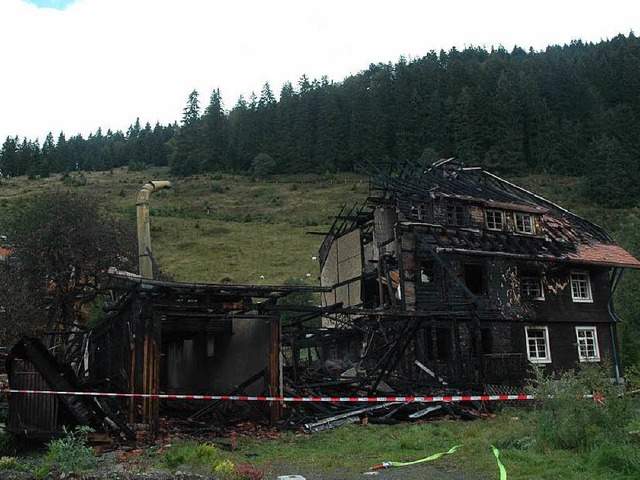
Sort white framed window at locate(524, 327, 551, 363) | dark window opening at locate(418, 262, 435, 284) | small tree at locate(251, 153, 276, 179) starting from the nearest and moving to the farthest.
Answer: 1. dark window opening at locate(418, 262, 435, 284)
2. white framed window at locate(524, 327, 551, 363)
3. small tree at locate(251, 153, 276, 179)

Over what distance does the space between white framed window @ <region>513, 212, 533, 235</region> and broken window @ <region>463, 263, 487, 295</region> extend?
12.4 feet

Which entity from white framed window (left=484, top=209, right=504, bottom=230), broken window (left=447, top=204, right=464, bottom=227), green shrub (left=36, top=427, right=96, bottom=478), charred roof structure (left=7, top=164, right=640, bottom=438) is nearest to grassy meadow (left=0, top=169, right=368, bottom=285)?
charred roof structure (left=7, top=164, right=640, bottom=438)

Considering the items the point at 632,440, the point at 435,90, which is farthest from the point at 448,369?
the point at 435,90

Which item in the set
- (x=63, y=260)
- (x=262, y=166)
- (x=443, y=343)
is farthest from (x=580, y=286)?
(x=262, y=166)

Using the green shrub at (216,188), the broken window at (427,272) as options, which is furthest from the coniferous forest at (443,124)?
the broken window at (427,272)

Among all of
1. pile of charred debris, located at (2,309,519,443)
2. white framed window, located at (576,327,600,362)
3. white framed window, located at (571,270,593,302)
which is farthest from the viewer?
white framed window, located at (571,270,593,302)

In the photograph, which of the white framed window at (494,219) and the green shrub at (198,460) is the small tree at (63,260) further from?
the green shrub at (198,460)

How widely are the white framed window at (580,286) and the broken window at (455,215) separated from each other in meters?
6.48

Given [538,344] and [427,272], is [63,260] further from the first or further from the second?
[538,344]

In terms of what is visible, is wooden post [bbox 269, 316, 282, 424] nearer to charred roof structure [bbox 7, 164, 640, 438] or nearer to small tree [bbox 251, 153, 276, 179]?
charred roof structure [bbox 7, 164, 640, 438]

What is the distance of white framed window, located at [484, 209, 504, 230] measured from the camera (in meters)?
30.9

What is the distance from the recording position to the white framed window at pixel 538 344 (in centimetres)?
2856

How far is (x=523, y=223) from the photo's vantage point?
104 ft

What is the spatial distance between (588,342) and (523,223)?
6.71 metres
